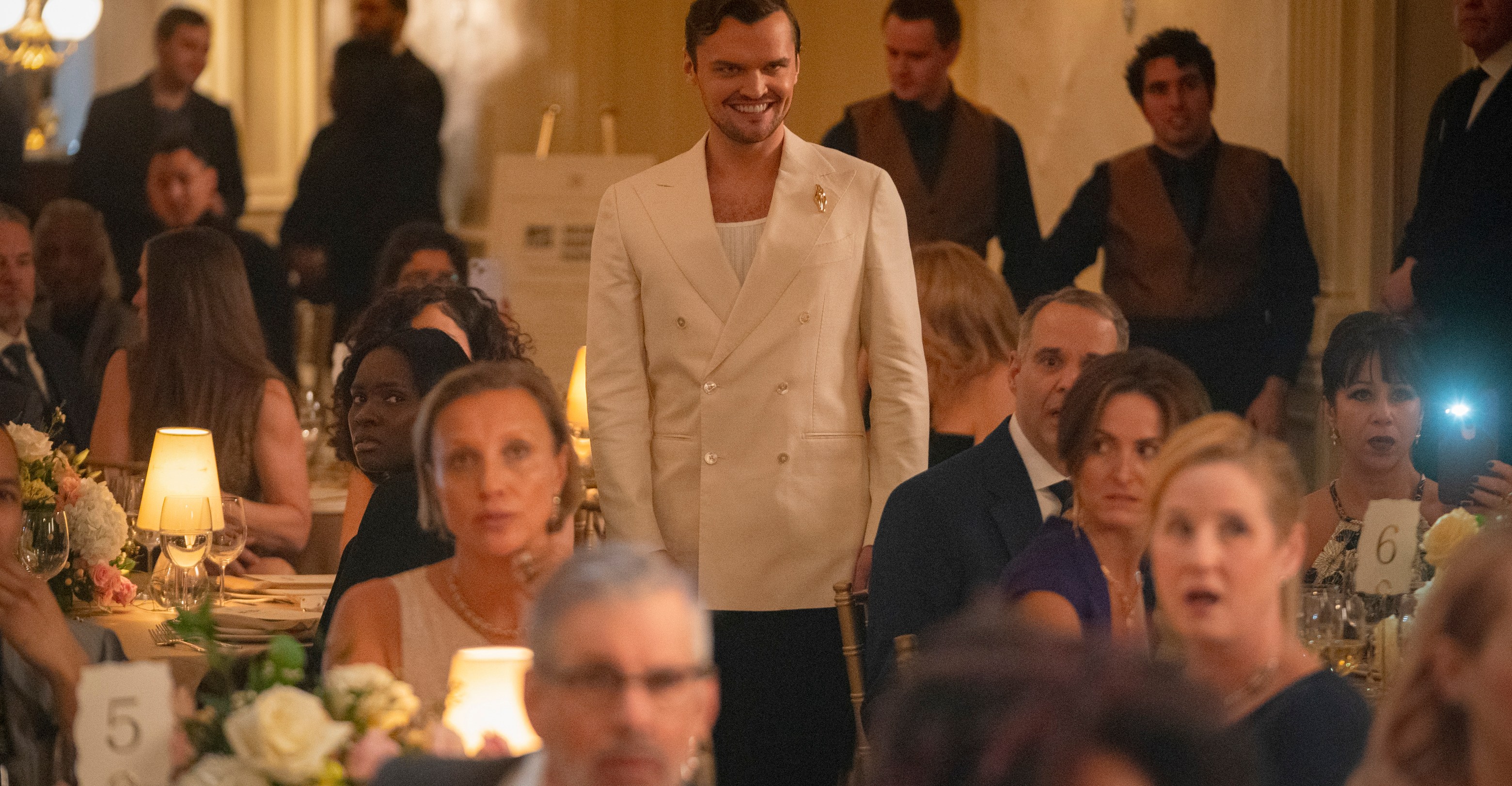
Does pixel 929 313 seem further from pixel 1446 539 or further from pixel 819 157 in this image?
pixel 1446 539

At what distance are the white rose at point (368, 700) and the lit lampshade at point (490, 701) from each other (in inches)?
5.0

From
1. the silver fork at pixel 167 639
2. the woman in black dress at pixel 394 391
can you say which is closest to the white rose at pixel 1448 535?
the woman in black dress at pixel 394 391

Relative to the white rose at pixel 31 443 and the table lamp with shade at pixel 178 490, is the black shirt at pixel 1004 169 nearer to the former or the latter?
the table lamp with shade at pixel 178 490

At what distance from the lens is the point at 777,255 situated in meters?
2.98

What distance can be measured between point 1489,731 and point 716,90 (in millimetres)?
1686

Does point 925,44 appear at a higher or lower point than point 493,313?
higher

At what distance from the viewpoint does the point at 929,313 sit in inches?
151

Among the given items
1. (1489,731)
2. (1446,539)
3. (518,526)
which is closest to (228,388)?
(518,526)

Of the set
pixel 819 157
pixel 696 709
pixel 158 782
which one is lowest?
pixel 158 782

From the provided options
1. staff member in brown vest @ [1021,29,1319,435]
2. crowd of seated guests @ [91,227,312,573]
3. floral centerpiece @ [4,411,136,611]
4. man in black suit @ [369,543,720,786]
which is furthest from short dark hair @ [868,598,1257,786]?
staff member in brown vest @ [1021,29,1319,435]

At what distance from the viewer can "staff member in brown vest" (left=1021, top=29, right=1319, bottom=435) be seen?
5328 mm

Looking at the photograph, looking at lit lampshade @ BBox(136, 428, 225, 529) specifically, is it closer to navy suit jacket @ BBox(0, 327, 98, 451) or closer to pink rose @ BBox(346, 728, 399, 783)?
navy suit jacket @ BBox(0, 327, 98, 451)

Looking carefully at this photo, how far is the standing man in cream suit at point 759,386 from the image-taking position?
9.78 feet

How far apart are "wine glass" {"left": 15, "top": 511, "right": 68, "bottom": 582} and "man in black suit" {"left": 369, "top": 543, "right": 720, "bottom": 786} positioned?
1834 millimetres
